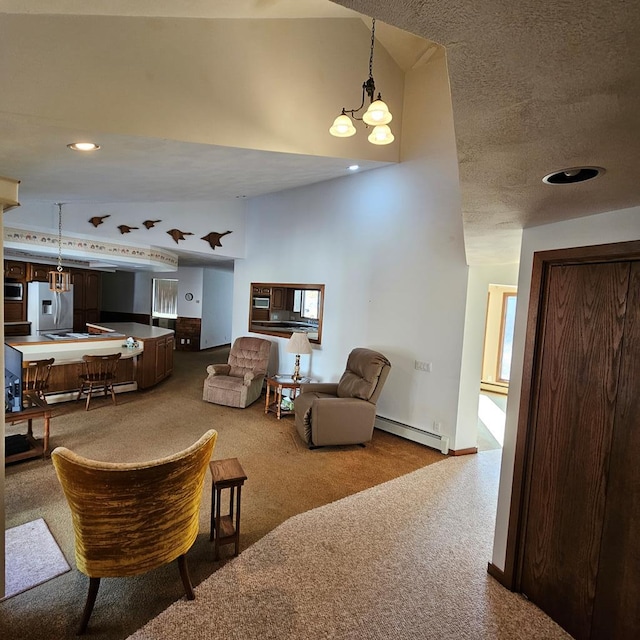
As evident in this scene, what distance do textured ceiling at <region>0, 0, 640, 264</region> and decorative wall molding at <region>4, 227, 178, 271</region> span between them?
3.73m

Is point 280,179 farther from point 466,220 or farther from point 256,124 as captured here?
point 466,220

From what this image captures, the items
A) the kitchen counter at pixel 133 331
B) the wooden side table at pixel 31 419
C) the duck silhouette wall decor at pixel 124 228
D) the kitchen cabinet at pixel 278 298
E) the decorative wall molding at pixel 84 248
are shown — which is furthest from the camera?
the kitchen counter at pixel 133 331

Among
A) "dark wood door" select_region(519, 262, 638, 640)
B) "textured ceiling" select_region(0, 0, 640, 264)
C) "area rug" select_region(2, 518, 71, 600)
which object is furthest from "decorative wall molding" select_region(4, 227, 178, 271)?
"dark wood door" select_region(519, 262, 638, 640)

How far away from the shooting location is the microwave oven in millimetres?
7425

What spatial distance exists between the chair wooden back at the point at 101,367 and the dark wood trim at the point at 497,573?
496cm

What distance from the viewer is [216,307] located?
35.7 feet

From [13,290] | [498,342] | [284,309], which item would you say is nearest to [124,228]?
[284,309]

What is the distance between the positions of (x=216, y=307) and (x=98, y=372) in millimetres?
5701

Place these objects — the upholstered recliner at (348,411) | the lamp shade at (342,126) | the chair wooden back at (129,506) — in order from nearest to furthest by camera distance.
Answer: the chair wooden back at (129,506) → the lamp shade at (342,126) → the upholstered recliner at (348,411)

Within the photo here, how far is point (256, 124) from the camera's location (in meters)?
3.13

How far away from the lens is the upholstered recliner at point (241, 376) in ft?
18.1

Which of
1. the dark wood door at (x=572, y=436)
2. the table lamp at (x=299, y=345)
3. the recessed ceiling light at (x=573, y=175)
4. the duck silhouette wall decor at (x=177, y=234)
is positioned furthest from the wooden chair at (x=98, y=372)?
the recessed ceiling light at (x=573, y=175)

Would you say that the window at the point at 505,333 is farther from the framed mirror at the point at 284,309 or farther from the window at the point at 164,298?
the window at the point at 164,298

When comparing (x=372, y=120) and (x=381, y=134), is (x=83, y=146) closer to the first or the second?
(x=372, y=120)
